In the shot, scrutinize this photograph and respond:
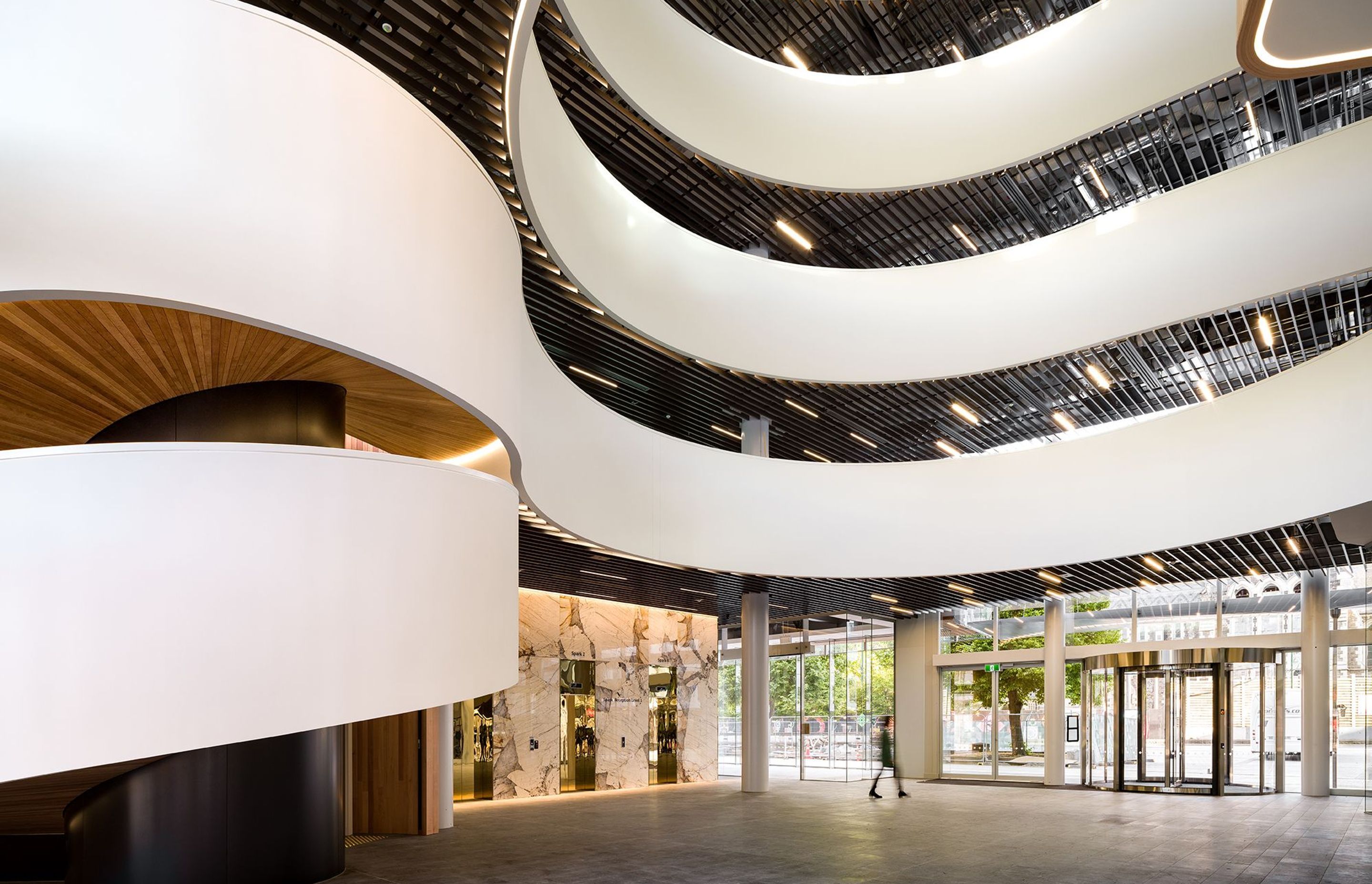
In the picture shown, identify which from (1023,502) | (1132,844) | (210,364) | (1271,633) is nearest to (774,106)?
(1023,502)

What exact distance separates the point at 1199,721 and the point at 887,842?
10259 mm

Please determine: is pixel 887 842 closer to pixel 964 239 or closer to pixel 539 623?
Result: pixel 964 239

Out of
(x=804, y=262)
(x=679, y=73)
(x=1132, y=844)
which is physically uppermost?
(x=679, y=73)

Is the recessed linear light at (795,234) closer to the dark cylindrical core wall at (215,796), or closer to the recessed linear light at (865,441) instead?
the recessed linear light at (865,441)

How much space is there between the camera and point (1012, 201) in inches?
553

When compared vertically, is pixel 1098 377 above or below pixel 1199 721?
above

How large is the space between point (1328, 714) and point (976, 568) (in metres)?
7.84

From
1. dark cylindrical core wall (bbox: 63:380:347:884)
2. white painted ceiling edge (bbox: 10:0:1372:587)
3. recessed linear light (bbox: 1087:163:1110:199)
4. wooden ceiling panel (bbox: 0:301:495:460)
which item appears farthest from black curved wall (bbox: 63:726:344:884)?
recessed linear light (bbox: 1087:163:1110:199)

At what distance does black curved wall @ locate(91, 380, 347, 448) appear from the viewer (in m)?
7.29

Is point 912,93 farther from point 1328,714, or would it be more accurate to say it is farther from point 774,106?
point 1328,714

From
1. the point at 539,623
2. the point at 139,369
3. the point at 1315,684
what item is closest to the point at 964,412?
the point at 1315,684

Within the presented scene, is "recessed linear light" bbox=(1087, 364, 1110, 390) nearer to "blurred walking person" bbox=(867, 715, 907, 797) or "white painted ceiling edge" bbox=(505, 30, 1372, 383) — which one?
"white painted ceiling edge" bbox=(505, 30, 1372, 383)

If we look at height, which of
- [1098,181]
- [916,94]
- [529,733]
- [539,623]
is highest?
[916,94]

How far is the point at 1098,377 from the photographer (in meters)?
15.5
